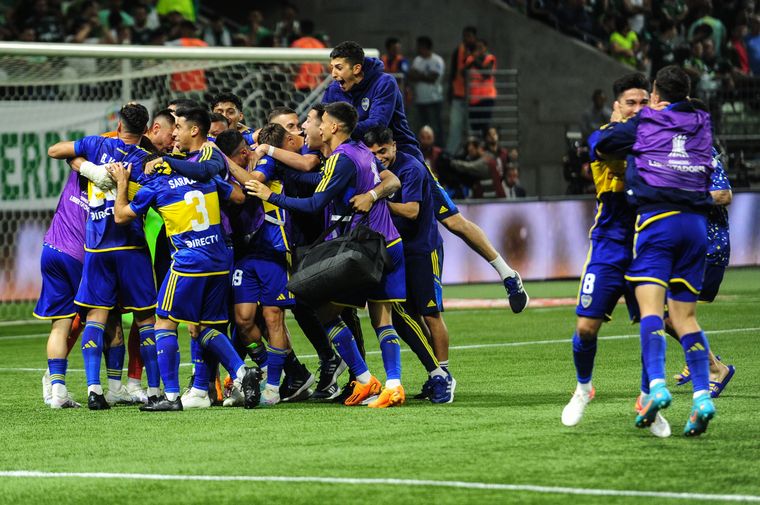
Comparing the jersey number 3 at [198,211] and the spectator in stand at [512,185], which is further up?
the jersey number 3 at [198,211]

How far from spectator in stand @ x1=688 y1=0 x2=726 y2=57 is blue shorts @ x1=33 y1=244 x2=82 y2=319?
1820 cm

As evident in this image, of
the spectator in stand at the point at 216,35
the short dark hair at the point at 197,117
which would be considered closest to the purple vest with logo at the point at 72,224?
the short dark hair at the point at 197,117

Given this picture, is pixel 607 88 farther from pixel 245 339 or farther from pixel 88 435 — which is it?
pixel 88 435

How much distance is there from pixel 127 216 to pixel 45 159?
354 inches

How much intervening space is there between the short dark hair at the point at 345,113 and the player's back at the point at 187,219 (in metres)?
0.95

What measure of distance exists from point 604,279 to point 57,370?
3.88 metres

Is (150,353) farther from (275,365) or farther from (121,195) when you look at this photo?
(121,195)

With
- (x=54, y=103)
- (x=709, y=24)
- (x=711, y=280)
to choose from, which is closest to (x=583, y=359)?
(x=711, y=280)

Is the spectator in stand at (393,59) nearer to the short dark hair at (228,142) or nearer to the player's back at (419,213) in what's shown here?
the player's back at (419,213)

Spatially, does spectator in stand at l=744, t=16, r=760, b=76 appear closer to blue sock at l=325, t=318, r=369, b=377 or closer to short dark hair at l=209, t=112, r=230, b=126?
short dark hair at l=209, t=112, r=230, b=126

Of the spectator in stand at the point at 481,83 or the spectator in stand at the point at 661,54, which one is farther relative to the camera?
the spectator in stand at the point at 661,54

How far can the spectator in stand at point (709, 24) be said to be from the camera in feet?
85.2

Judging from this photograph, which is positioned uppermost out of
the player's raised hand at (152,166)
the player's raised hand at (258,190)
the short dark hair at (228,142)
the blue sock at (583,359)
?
the short dark hair at (228,142)

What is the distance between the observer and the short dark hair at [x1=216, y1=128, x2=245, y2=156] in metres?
9.69
